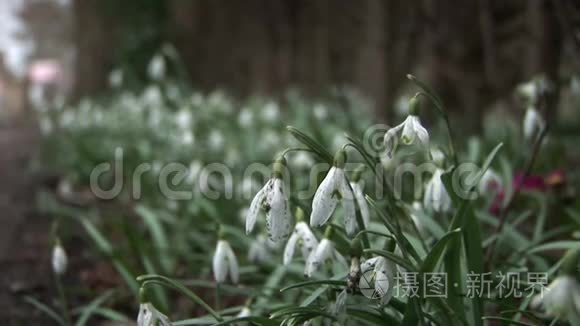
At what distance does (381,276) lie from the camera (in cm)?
150

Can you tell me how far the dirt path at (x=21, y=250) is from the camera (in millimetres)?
2654

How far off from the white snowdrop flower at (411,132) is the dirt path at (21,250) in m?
1.54

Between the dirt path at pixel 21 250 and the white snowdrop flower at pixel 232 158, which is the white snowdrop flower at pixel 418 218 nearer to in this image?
the dirt path at pixel 21 250

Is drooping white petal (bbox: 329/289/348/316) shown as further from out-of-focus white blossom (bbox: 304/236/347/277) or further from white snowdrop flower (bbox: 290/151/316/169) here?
white snowdrop flower (bbox: 290/151/316/169)

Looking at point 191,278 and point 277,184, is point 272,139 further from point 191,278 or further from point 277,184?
point 277,184

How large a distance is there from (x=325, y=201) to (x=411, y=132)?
0.88 feet

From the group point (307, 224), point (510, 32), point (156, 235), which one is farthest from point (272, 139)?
point (307, 224)

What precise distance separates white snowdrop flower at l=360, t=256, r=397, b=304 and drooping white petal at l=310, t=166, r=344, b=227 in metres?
0.14

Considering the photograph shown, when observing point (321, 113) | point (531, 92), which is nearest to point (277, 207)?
point (531, 92)

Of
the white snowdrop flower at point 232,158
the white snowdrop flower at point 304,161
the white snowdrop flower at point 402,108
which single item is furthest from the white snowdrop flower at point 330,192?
the white snowdrop flower at point 402,108

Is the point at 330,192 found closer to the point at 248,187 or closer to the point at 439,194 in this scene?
the point at 439,194

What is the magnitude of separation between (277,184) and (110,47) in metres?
9.59

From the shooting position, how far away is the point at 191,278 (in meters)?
2.97

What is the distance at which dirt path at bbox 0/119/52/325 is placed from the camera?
265 cm
